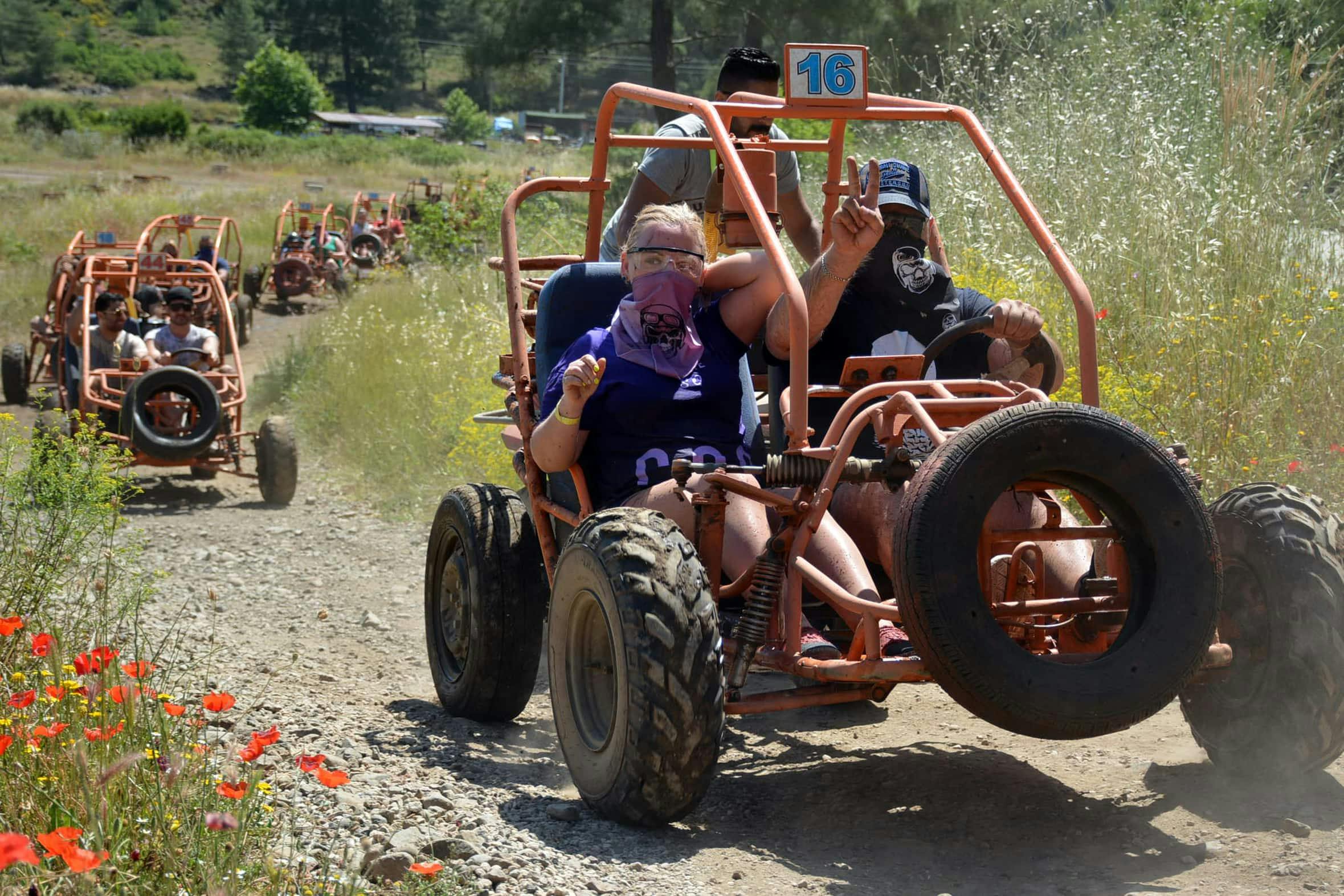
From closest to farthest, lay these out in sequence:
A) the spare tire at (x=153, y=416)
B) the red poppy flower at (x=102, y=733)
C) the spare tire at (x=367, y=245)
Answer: the red poppy flower at (x=102, y=733) < the spare tire at (x=153, y=416) < the spare tire at (x=367, y=245)

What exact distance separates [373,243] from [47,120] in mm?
45533

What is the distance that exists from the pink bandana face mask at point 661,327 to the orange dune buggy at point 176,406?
618 cm

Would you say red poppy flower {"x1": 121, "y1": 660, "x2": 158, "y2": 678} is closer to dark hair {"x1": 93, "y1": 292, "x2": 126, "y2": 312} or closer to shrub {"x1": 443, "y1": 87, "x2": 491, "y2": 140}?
dark hair {"x1": 93, "y1": 292, "x2": 126, "y2": 312}

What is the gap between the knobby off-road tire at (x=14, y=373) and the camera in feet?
49.5

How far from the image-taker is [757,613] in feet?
12.5

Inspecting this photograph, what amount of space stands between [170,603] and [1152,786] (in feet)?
15.0

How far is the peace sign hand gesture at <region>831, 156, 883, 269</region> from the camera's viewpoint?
402cm

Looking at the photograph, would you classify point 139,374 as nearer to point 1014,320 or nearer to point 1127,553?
point 1014,320

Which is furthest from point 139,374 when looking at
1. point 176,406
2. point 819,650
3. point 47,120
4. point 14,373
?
point 47,120

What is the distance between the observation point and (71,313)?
12219 millimetres

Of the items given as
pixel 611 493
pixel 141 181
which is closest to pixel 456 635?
pixel 611 493

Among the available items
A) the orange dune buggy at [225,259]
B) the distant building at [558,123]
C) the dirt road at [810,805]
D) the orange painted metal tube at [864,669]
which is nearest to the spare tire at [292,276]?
the orange dune buggy at [225,259]

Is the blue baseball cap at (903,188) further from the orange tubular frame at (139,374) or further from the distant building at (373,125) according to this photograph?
the distant building at (373,125)

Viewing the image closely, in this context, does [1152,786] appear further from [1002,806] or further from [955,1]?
[955,1]
